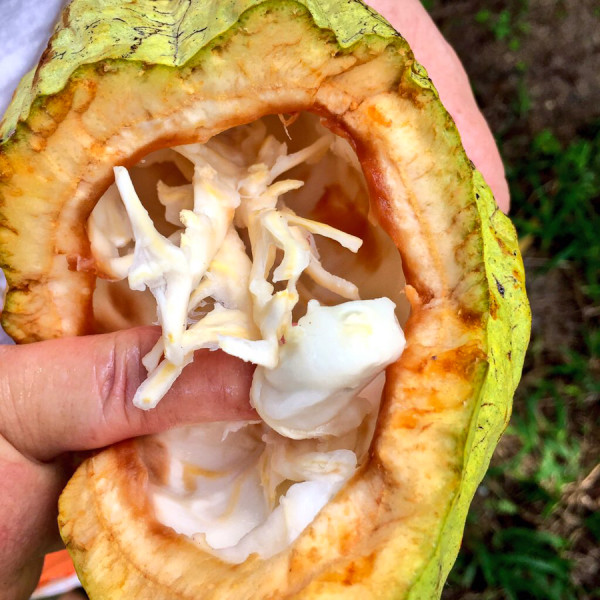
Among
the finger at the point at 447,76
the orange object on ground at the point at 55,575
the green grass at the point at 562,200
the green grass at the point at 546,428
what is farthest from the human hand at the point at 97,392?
the green grass at the point at 562,200

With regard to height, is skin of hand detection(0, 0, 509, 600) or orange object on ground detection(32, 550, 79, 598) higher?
skin of hand detection(0, 0, 509, 600)

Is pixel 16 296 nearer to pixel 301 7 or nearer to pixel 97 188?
pixel 97 188

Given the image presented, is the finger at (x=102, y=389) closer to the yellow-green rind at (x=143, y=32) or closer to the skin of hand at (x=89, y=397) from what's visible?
the skin of hand at (x=89, y=397)

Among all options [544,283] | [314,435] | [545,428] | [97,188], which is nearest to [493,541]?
[545,428]

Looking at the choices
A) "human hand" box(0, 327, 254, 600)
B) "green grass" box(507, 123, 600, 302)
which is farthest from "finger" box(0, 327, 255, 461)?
"green grass" box(507, 123, 600, 302)

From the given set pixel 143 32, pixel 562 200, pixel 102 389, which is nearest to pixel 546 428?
pixel 562 200

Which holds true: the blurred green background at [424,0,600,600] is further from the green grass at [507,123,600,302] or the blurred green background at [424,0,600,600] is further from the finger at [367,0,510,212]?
the finger at [367,0,510,212]
